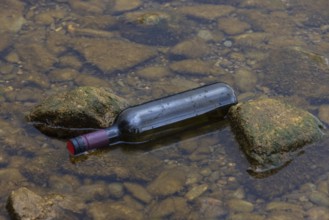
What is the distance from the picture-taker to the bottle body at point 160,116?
4.55 metres

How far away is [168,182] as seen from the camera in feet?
14.9

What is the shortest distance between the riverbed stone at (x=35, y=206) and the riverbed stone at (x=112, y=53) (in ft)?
6.65

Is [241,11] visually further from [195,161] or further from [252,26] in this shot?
[195,161]

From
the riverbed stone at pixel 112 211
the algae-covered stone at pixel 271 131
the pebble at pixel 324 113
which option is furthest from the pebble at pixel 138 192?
the pebble at pixel 324 113

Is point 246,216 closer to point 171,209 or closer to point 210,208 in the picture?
point 210,208

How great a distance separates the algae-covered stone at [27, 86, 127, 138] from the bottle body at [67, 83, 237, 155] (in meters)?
0.23

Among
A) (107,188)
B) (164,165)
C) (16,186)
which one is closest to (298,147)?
(164,165)

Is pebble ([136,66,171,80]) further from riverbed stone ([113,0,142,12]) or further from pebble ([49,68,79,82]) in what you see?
riverbed stone ([113,0,142,12])

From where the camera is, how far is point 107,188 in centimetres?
447

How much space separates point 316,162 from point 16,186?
97.8 inches

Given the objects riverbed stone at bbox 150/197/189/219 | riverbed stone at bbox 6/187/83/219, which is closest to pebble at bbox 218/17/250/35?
riverbed stone at bbox 150/197/189/219

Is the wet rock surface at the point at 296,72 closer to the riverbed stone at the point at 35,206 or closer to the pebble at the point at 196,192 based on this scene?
the pebble at the point at 196,192

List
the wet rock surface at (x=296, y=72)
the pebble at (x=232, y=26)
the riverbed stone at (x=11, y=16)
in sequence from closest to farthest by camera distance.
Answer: the wet rock surface at (x=296, y=72) → the riverbed stone at (x=11, y=16) → the pebble at (x=232, y=26)

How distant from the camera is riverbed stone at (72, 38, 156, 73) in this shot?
5.98m
